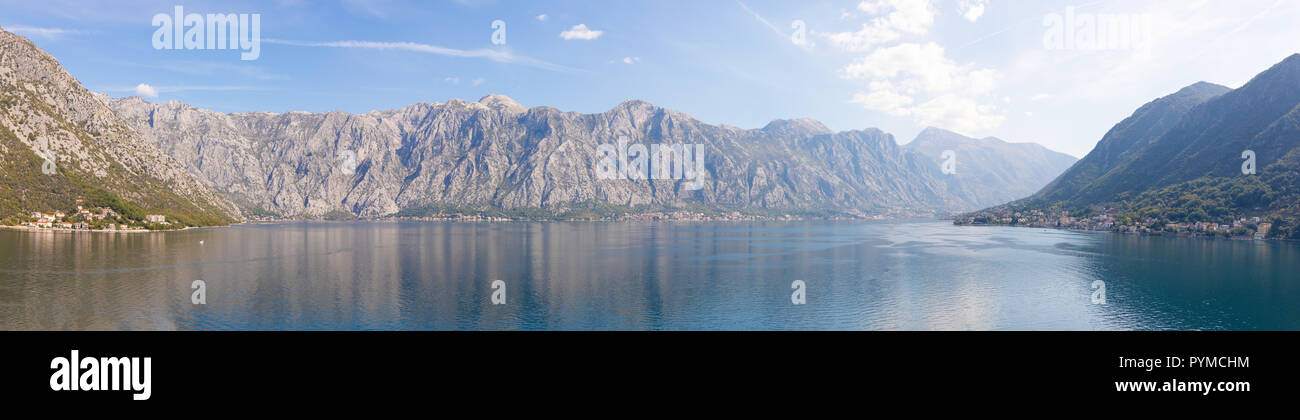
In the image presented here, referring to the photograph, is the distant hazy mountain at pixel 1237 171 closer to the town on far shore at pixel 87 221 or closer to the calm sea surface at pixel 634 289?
the calm sea surface at pixel 634 289

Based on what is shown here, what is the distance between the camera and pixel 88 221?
134625mm

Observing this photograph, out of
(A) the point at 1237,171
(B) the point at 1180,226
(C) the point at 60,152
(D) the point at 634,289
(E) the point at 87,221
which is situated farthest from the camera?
(C) the point at 60,152

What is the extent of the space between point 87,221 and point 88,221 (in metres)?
0.24

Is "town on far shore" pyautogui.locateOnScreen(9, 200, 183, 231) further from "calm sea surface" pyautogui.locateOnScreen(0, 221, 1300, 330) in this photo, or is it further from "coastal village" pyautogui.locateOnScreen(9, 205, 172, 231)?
"calm sea surface" pyautogui.locateOnScreen(0, 221, 1300, 330)

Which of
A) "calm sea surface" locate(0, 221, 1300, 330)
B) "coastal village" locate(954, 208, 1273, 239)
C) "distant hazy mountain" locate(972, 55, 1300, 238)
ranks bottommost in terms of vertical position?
"calm sea surface" locate(0, 221, 1300, 330)

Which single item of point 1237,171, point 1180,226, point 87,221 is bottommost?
point 1180,226

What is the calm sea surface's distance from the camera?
44594 mm

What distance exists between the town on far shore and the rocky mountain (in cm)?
242

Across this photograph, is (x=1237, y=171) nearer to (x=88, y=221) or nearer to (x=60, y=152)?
(x=88, y=221)

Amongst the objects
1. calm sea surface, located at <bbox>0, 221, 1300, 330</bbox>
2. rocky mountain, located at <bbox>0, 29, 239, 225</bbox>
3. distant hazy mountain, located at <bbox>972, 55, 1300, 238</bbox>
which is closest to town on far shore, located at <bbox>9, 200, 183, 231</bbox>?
rocky mountain, located at <bbox>0, 29, 239, 225</bbox>

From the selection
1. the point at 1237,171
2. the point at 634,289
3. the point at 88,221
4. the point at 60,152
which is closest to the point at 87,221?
the point at 88,221
